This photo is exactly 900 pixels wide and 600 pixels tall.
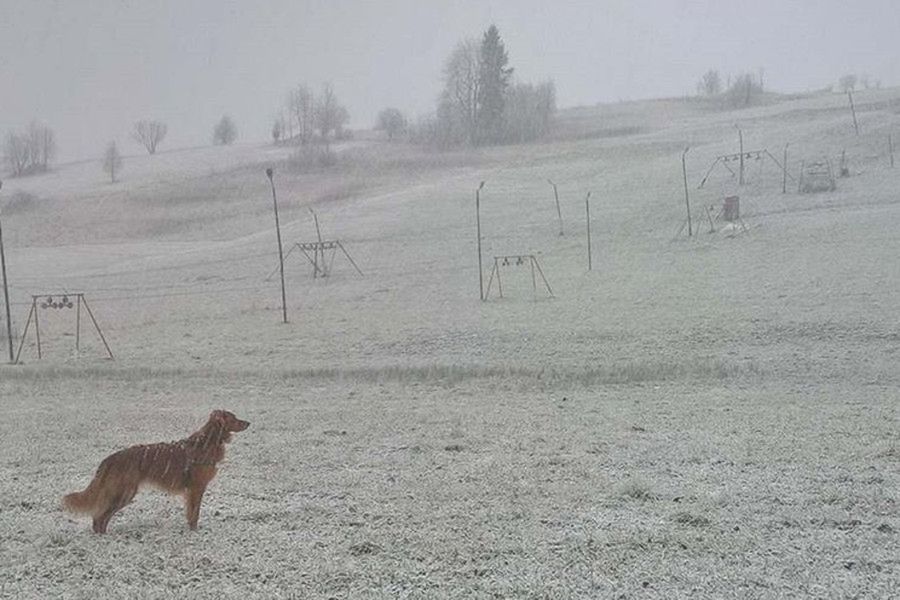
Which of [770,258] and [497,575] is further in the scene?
[770,258]

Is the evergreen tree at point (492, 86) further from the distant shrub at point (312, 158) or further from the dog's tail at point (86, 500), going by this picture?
the dog's tail at point (86, 500)

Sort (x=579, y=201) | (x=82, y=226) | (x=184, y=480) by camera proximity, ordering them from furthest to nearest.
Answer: (x=82, y=226) < (x=579, y=201) < (x=184, y=480)

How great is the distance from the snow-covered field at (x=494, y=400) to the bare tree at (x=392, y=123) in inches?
320

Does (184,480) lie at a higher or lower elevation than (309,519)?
higher

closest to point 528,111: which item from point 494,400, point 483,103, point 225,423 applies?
point 483,103

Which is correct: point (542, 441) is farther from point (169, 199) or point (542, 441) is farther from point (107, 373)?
point (169, 199)

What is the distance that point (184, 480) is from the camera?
3.26m

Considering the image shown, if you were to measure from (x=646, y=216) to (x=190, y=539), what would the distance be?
16898 mm


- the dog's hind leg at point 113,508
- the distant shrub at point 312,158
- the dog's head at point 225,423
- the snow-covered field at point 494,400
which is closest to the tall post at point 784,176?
the snow-covered field at point 494,400

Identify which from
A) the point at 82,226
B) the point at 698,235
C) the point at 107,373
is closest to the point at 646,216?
the point at 698,235

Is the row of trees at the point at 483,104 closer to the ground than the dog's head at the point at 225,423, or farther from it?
A: farther from it

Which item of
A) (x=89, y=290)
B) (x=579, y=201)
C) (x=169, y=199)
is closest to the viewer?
(x=89, y=290)

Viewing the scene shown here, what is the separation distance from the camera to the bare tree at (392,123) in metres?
29.8

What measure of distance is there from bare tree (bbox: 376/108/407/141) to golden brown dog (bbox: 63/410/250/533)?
2701cm
